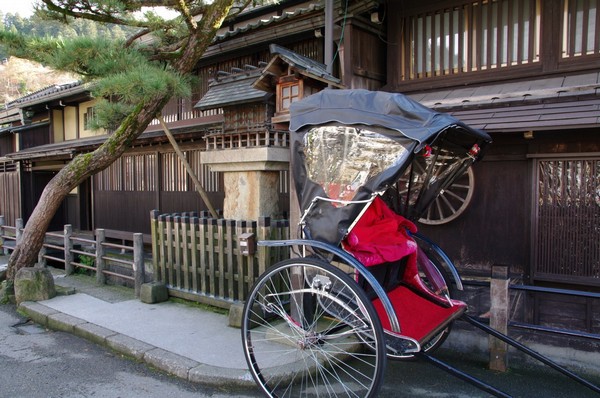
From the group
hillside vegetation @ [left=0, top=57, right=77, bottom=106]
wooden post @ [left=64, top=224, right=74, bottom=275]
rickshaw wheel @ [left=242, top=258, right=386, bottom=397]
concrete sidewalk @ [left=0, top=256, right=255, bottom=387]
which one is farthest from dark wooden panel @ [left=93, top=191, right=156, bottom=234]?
hillside vegetation @ [left=0, top=57, right=77, bottom=106]

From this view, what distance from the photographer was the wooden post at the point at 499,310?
171 inches

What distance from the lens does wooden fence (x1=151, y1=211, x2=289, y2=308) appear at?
5703 mm

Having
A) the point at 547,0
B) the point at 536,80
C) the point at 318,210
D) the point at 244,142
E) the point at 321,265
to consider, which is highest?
the point at 547,0

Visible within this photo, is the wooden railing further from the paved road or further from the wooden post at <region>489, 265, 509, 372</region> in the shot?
the wooden post at <region>489, 265, 509, 372</region>

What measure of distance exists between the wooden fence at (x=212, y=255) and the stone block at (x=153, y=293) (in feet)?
0.38

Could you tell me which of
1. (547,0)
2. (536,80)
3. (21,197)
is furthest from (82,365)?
(21,197)

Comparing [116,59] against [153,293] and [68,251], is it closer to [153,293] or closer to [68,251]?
[153,293]

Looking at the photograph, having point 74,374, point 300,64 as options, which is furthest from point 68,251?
point 300,64

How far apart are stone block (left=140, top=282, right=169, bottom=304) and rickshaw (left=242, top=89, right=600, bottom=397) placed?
2.92m

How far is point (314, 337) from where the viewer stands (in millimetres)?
3482

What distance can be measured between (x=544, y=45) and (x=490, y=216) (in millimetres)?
2596

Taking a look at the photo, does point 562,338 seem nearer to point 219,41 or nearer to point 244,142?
point 244,142

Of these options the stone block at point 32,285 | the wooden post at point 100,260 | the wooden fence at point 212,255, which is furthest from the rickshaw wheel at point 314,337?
the wooden post at point 100,260

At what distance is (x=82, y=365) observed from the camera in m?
4.70
